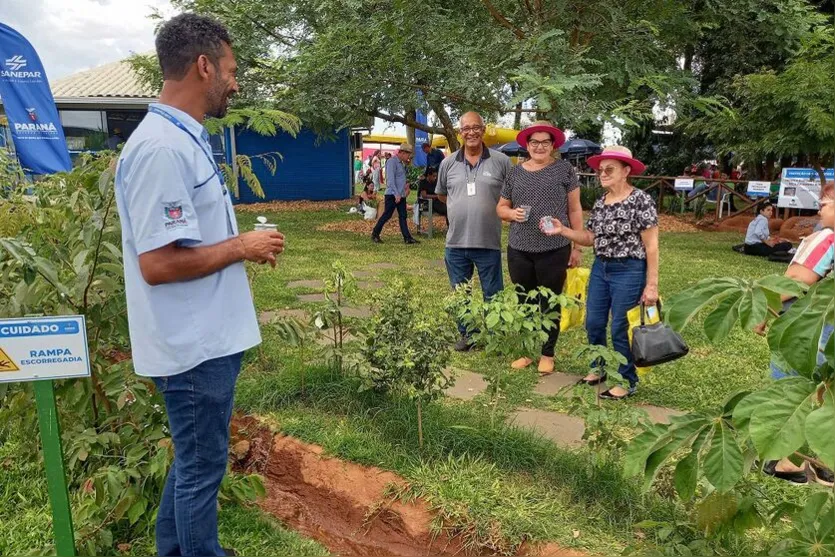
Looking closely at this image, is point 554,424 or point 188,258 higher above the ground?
point 188,258

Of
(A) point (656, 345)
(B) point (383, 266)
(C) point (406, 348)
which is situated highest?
(C) point (406, 348)

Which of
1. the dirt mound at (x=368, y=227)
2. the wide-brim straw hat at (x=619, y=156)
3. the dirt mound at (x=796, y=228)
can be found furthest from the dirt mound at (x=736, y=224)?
the wide-brim straw hat at (x=619, y=156)

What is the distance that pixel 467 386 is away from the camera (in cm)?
436

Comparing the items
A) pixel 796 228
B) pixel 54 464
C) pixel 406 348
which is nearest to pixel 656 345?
pixel 406 348

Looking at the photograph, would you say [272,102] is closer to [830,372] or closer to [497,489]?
[497,489]

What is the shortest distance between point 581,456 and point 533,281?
1.71 metres

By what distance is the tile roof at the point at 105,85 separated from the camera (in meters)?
16.3

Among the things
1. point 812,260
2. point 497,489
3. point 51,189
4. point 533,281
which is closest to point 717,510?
point 497,489

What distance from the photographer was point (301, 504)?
3.03m

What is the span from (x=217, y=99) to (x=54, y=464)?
1279 millimetres

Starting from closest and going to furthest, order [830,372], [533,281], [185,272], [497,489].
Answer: [830,372] < [185,272] < [497,489] < [533,281]

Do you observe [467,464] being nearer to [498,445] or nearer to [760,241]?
[498,445]

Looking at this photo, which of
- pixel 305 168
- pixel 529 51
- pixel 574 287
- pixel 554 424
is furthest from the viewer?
pixel 305 168

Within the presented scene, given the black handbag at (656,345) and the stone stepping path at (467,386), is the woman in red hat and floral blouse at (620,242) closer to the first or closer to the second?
the black handbag at (656,345)
